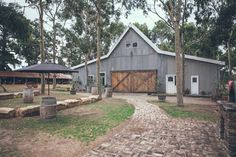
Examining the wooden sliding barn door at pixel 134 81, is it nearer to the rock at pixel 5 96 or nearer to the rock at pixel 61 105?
the rock at pixel 5 96

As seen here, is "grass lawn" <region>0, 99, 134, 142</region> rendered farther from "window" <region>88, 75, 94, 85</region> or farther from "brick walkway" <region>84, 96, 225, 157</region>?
"window" <region>88, 75, 94, 85</region>

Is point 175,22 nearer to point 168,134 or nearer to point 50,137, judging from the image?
point 168,134

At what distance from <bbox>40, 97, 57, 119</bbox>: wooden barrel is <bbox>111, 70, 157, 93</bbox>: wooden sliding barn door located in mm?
17743

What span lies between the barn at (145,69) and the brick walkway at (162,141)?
1501cm

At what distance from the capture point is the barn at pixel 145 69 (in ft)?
75.7

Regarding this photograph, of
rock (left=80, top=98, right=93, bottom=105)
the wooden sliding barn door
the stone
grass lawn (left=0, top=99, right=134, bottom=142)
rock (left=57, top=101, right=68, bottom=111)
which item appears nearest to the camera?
grass lawn (left=0, top=99, right=134, bottom=142)

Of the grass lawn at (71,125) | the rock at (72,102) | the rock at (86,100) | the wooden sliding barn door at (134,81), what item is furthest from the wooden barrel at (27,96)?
the wooden sliding barn door at (134,81)

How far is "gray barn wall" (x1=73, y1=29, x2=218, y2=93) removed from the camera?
2292 centimetres

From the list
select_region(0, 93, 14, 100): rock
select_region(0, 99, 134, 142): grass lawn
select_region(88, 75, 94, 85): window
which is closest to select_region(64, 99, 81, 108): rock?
select_region(0, 99, 134, 142): grass lawn

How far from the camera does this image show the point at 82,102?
47.0 ft

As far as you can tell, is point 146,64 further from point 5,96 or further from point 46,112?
point 46,112

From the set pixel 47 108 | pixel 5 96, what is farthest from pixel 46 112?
pixel 5 96

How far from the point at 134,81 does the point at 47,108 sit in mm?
18651

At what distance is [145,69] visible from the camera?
87.3 ft
